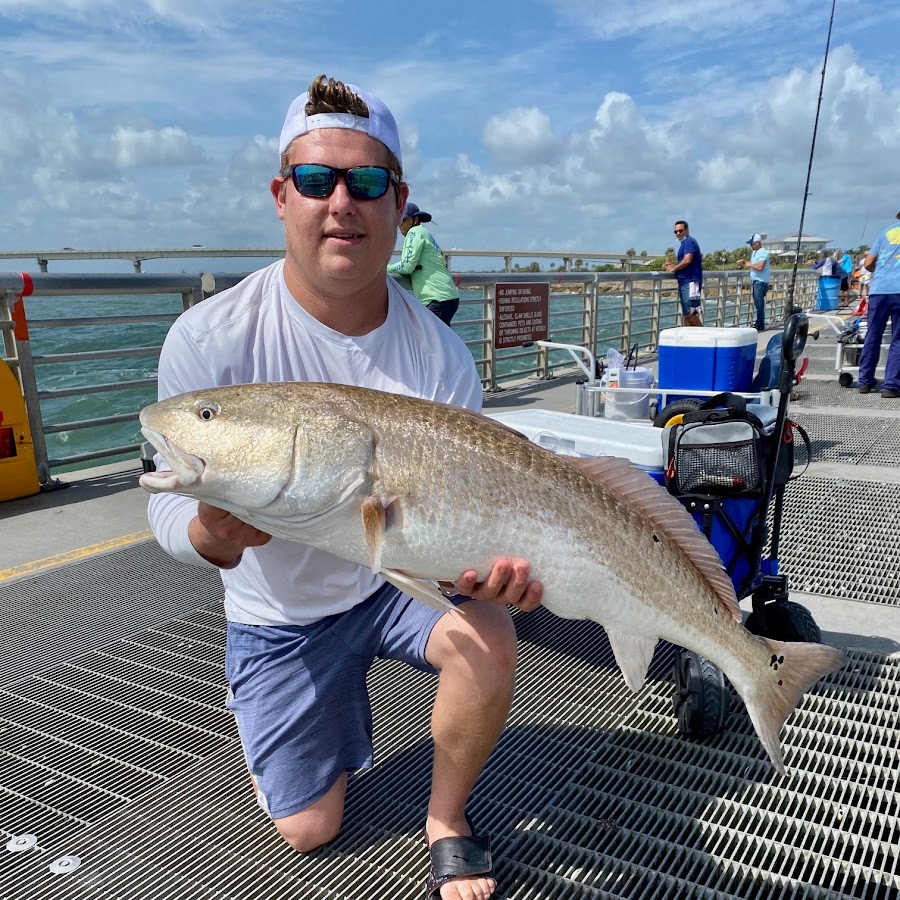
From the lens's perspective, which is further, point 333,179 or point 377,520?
point 333,179

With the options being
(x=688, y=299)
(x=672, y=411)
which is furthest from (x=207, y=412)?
(x=688, y=299)

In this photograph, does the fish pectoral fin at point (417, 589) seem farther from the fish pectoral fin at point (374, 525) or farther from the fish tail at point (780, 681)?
the fish tail at point (780, 681)

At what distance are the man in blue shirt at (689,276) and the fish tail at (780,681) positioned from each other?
12.2 m

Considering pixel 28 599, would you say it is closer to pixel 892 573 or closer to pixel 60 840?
pixel 60 840

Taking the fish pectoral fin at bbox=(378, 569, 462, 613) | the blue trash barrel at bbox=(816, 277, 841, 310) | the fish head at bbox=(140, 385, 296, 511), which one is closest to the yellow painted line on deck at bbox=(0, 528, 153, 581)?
the fish head at bbox=(140, 385, 296, 511)

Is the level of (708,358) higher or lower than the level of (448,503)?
lower

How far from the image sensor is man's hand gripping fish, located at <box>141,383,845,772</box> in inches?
76.1

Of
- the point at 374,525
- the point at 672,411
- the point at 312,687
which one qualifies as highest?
the point at 374,525

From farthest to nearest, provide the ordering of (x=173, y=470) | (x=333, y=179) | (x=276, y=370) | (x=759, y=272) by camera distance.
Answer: (x=759, y=272) → (x=276, y=370) → (x=333, y=179) → (x=173, y=470)

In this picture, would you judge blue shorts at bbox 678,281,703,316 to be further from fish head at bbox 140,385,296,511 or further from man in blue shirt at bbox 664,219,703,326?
fish head at bbox 140,385,296,511

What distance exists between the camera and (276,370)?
250 centimetres

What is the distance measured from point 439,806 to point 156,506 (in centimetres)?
123

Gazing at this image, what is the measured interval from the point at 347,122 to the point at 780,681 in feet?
6.70

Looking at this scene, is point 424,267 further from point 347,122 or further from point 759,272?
point 759,272
